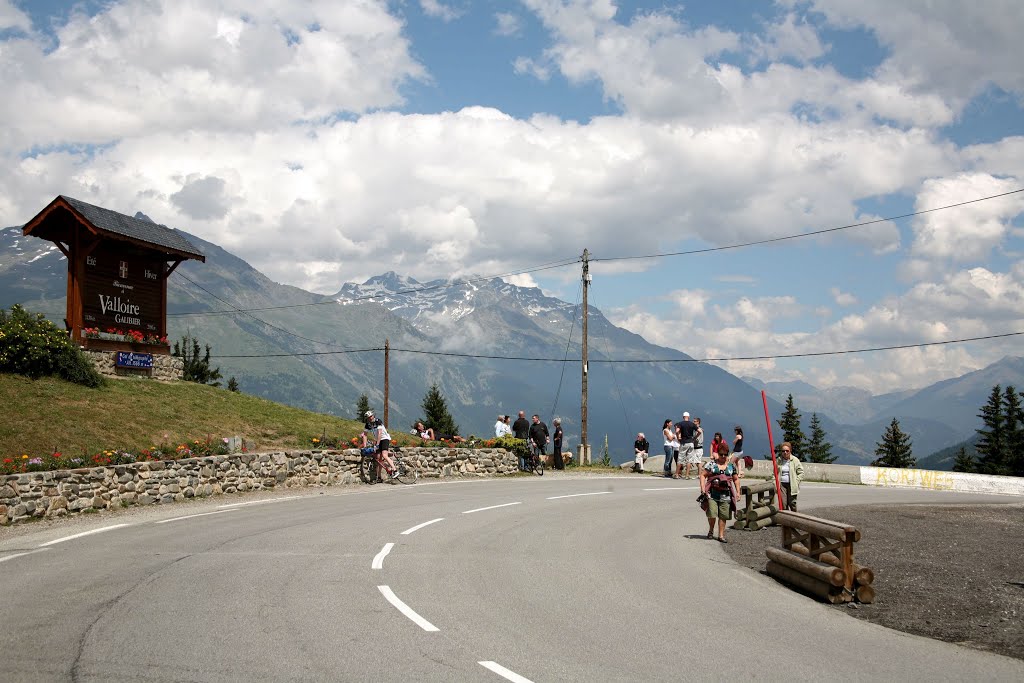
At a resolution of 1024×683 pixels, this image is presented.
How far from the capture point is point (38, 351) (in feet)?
84.6

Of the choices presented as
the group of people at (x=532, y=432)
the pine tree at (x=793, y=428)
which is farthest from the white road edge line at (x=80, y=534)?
the pine tree at (x=793, y=428)

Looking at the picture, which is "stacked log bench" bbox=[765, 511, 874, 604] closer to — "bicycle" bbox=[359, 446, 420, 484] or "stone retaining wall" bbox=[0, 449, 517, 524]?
"stone retaining wall" bbox=[0, 449, 517, 524]

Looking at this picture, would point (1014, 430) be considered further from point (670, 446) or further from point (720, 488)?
point (720, 488)

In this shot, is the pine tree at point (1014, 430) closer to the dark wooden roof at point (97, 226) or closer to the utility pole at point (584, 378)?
the utility pole at point (584, 378)

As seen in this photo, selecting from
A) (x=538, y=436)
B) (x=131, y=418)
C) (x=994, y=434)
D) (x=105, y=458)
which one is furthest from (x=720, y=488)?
(x=994, y=434)

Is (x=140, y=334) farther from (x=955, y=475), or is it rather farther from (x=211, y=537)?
(x=955, y=475)

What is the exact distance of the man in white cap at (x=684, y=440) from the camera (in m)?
28.3

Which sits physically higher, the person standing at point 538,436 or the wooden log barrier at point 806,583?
the person standing at point 538,436

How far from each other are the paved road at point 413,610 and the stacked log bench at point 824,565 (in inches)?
10.9

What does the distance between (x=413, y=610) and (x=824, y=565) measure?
498 cm

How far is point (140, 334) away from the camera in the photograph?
31.2 m

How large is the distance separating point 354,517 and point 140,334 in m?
19.0

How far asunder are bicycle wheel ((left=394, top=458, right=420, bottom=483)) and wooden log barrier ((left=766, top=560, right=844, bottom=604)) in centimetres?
1592

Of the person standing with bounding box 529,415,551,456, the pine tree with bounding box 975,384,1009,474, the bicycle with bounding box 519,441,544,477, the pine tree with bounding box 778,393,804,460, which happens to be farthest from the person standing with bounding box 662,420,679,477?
the pine tree with bounding box 778,393,804,460
